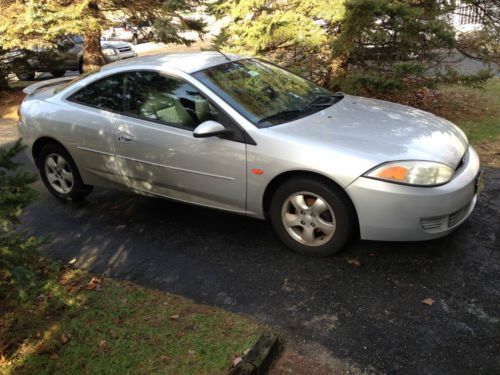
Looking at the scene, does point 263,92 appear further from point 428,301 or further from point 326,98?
point 428,301

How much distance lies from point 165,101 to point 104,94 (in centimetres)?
80

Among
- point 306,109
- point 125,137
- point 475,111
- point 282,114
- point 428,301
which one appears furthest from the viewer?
point 475,111

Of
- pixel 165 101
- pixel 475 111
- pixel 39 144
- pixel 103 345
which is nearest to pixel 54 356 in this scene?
pixel 103 345

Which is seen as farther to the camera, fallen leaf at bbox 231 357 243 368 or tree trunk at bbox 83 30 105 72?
tree trunk at bbox 83 30 105 72

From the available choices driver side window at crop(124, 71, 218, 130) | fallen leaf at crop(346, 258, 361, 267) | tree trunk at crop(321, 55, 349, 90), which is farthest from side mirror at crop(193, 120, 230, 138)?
tree trunk at crop(321, 55, 349, 90)

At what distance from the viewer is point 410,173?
3.37 meters

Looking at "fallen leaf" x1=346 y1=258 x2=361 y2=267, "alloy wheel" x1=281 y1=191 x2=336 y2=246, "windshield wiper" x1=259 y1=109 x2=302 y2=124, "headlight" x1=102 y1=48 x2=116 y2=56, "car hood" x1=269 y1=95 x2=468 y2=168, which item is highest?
"windshield wiper" x1=259 y1=109 x2=302 y2=124

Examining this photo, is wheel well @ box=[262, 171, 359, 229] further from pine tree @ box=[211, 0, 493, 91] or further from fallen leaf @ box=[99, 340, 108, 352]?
pine tree @ box=[211, 0, 493, 91]

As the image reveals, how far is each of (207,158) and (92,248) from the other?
1352mm

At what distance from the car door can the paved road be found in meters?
0.43

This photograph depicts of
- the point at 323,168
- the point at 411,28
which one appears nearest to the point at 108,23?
the point at 411,28

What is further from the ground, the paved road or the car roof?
the car roof

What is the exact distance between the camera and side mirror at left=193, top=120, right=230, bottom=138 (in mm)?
3766

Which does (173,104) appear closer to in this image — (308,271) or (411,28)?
(308,271)
